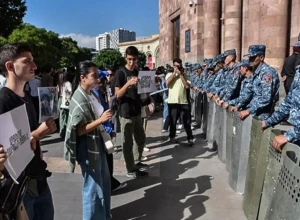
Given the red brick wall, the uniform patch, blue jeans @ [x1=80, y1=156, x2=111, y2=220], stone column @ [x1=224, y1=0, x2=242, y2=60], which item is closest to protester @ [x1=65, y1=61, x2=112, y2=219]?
blue jeans @ [x1=80, y1=156, x2=111, y2=220]

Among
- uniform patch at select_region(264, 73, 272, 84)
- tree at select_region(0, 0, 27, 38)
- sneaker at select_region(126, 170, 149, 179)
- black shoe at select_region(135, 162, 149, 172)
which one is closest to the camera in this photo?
uniform patch at select_region(264, 73, 272, 84)

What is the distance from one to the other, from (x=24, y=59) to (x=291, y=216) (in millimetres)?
2206

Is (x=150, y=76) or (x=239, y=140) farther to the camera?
(x=150, y=76)

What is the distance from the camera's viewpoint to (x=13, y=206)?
6.68 feet

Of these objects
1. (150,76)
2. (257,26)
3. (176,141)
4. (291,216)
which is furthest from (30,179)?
(257,26)

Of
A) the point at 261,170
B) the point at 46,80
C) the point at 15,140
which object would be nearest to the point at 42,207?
the point at 15,140

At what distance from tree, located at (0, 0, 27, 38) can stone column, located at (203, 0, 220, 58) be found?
24046 mm

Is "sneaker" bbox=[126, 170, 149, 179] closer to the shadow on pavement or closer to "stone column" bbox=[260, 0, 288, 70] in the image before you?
the shadow on pavement

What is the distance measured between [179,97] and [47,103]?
205 inches

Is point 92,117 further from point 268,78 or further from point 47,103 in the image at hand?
point 268,78

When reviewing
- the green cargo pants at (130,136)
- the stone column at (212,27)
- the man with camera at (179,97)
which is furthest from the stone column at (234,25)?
the green cargo pants at (130,136)

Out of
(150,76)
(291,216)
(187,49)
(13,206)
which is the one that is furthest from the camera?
(187,49)

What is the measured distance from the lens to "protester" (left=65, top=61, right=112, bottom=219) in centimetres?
324

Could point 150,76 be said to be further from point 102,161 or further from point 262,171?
point 262,171
